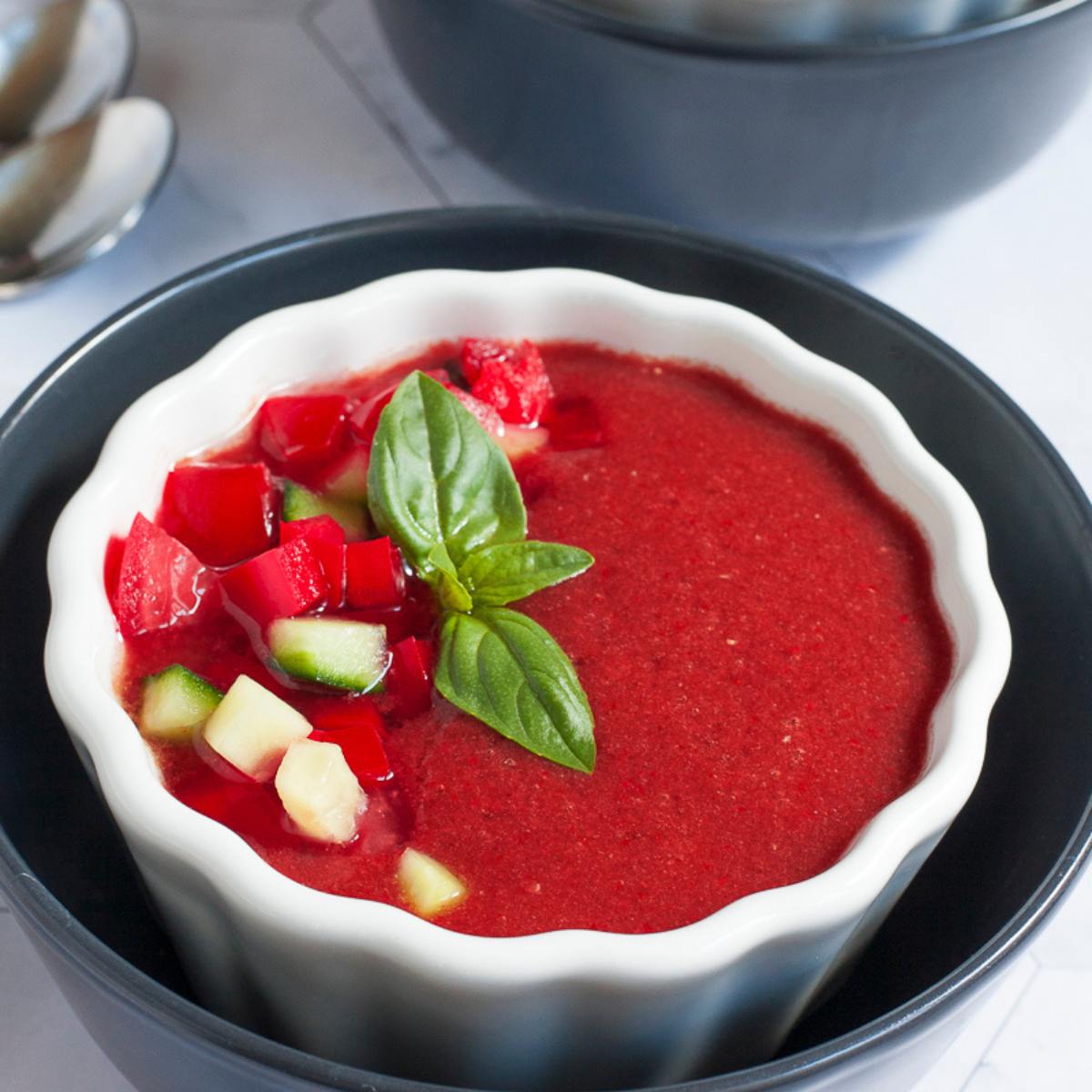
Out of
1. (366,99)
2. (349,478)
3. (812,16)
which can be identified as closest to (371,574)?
(349,478)

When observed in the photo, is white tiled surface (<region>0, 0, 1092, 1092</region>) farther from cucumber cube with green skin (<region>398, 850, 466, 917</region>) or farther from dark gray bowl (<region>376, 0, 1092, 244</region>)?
cucumber cube with green skin (<region>398, 850, 466, 917</region>)

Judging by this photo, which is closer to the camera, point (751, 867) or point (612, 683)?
point (751, 867)

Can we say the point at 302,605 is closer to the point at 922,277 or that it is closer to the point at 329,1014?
the point at 329,1014

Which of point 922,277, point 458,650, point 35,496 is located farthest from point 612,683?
point 922,277

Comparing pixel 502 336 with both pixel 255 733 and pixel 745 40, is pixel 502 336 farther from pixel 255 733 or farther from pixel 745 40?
pixel 255 733

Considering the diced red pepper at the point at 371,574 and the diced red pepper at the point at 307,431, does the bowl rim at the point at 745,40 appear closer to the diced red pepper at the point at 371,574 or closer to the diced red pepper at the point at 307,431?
the diced red pepper at the point at 307,431

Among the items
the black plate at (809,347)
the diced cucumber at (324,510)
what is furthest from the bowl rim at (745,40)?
the diced cucumber at (324,510)
